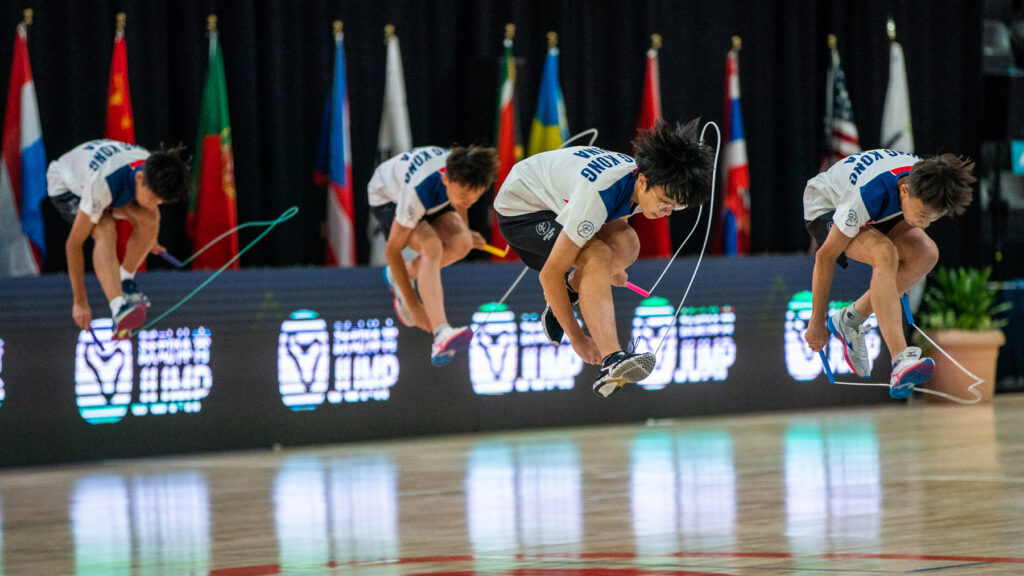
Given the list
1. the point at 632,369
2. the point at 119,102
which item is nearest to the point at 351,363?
the point at 119,102

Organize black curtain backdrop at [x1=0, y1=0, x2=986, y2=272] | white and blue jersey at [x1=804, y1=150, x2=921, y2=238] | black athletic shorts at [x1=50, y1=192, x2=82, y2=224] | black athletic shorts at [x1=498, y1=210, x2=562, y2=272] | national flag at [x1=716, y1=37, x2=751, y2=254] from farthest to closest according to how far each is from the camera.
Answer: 1. national flag at [x1=716, y1=37, x2=751, y2=254]
2. black curtain backdrop at [x1=0, y1=0, x2=986, y2=272]
3. black athletic shorts at [x1=50, y1=192, x2=82, y2=224]
4. black athletic shorts at [x1=498, y1=210, x2=562, y2=272]
5. white and blue jersey at [x1=804, y1=150, x2=921, y2=238]

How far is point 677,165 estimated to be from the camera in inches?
195

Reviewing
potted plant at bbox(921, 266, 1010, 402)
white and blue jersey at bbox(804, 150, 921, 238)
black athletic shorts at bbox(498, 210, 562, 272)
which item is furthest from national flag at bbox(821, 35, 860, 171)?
black athletic shorts at bbox(498, 210, 562, 272)

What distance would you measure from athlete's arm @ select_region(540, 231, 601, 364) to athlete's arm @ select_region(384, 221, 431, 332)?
2181 mm

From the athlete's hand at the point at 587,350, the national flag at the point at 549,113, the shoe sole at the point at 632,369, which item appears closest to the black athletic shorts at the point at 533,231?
the athlete's hand at the point at 587,350

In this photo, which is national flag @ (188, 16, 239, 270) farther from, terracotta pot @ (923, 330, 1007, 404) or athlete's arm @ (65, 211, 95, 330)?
terracotta pot @ (923, 330, 1007, 404)

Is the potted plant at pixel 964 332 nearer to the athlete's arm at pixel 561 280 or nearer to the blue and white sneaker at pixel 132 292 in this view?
the blue and white sneaker at pixel 132 292

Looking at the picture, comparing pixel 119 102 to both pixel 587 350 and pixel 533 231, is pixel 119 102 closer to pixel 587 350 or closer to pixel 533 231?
pixel 533 231

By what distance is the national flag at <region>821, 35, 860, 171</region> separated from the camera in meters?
10.6

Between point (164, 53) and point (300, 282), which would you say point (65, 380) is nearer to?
point (300, 282)

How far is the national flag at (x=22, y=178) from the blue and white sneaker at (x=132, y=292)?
159cm

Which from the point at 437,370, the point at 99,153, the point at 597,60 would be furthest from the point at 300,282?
the point at 597,60

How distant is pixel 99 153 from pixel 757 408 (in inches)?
219

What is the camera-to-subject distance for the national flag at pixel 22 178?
371 inches
